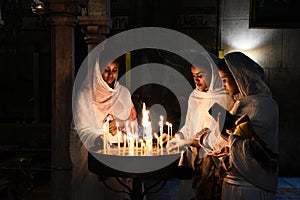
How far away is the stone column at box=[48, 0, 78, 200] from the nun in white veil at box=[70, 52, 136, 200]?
0.18 metres

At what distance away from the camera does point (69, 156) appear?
550 cm

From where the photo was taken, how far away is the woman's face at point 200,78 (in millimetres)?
4781

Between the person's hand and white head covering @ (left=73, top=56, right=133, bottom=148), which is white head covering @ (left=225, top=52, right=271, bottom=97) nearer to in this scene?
the person's hand

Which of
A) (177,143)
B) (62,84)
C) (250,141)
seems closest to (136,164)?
(177,143)

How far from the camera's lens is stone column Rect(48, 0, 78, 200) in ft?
17.3

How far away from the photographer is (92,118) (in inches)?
199

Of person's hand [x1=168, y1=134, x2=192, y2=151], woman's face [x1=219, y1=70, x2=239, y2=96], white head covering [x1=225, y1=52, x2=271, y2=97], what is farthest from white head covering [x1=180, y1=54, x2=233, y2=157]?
white head covering [x1=225, y1=52, x2=271, y2=97]

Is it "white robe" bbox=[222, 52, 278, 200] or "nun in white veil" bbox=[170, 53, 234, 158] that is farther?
"nun in white veil" bbox=[170, 53, 234, 158]

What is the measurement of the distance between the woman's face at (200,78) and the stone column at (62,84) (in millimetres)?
1812

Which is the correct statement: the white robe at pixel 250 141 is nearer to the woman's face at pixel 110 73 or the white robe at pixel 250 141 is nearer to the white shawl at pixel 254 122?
the white shawl at pixel 254 122

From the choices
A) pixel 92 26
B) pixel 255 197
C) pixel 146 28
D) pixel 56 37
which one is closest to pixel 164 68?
pixel 146 28

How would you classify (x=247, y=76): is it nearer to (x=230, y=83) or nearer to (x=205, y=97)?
(x=230, y=83)

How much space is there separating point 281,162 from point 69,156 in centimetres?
629

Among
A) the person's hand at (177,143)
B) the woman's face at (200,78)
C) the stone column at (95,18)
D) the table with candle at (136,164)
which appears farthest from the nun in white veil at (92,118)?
the stone column at (95,18)
